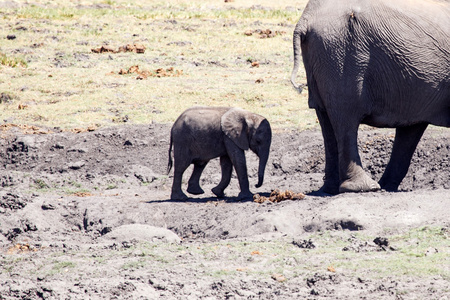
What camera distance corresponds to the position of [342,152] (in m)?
8.45

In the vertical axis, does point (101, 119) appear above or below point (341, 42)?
below

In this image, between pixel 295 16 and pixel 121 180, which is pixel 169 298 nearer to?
pixel 121 180

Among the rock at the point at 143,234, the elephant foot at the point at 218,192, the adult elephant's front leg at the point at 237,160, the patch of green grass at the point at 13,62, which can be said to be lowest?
the patch of green grass at the point at 13,62

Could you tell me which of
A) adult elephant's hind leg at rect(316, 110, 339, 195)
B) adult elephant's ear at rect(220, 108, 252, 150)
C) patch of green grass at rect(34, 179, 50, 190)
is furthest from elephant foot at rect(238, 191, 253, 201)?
patch of green grass at rect(34, 179, 50, 190)

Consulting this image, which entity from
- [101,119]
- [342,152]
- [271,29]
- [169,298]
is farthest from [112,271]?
[271,29]

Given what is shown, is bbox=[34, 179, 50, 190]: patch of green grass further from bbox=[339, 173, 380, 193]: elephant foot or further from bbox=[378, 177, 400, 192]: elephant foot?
bbox=[378, 177, 400, 192]: elephant foot

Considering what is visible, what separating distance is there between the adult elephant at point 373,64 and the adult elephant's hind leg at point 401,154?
515 millimetres

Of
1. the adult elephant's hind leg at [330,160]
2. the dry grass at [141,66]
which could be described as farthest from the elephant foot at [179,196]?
the dry grass at [141,66]

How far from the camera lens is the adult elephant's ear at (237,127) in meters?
8.80

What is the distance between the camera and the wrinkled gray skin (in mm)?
8836

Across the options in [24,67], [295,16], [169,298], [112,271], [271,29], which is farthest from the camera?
[295,16]

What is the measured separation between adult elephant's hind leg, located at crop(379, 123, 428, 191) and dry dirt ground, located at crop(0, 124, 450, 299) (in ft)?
2.14

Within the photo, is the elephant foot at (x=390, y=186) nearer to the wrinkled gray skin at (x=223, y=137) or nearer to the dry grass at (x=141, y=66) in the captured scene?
the wrinkled gray skin at (x=223, y=137)

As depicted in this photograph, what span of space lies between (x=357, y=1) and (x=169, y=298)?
4.14 m
